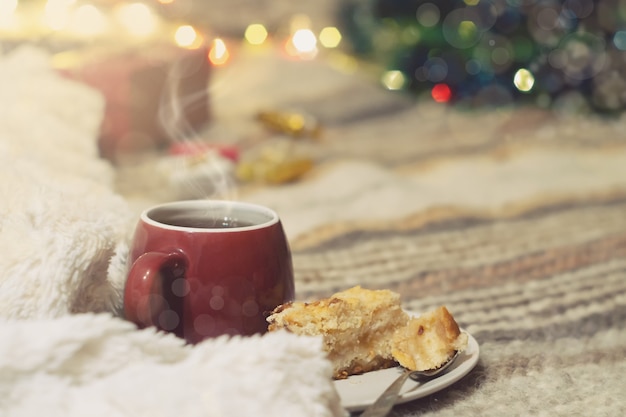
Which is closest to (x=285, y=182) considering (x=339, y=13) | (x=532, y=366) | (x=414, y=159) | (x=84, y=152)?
(x=414, y=159)

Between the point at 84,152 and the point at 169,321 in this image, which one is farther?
the point at 84,152

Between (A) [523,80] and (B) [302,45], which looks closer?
(A) [523,80]

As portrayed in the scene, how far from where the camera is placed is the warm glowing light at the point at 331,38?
2.63 metres

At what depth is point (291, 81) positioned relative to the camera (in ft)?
6.60

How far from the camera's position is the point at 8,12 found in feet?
6.05

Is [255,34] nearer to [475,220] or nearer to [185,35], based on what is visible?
[185,35]

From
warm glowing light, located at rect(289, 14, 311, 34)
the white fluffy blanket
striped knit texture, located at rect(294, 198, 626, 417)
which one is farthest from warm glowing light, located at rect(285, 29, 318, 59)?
the white fluffy blanket

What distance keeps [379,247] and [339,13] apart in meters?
1.82

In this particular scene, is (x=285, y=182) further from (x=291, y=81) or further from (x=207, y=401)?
(x=207, y=401)

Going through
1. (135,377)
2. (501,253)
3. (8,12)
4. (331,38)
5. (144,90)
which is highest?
(8,12)

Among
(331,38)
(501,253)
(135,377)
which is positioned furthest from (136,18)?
(135,377)

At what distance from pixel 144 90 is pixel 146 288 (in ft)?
3.30

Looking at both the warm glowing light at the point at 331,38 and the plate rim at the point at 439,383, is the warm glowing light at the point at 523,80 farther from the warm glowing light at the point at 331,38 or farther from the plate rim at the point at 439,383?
the plate rim at the point at 439,383

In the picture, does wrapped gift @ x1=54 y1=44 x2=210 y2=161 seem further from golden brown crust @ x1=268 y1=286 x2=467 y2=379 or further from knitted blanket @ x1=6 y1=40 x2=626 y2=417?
golden brown crust @ x1=268 y1=286 x2=467 y2=379
